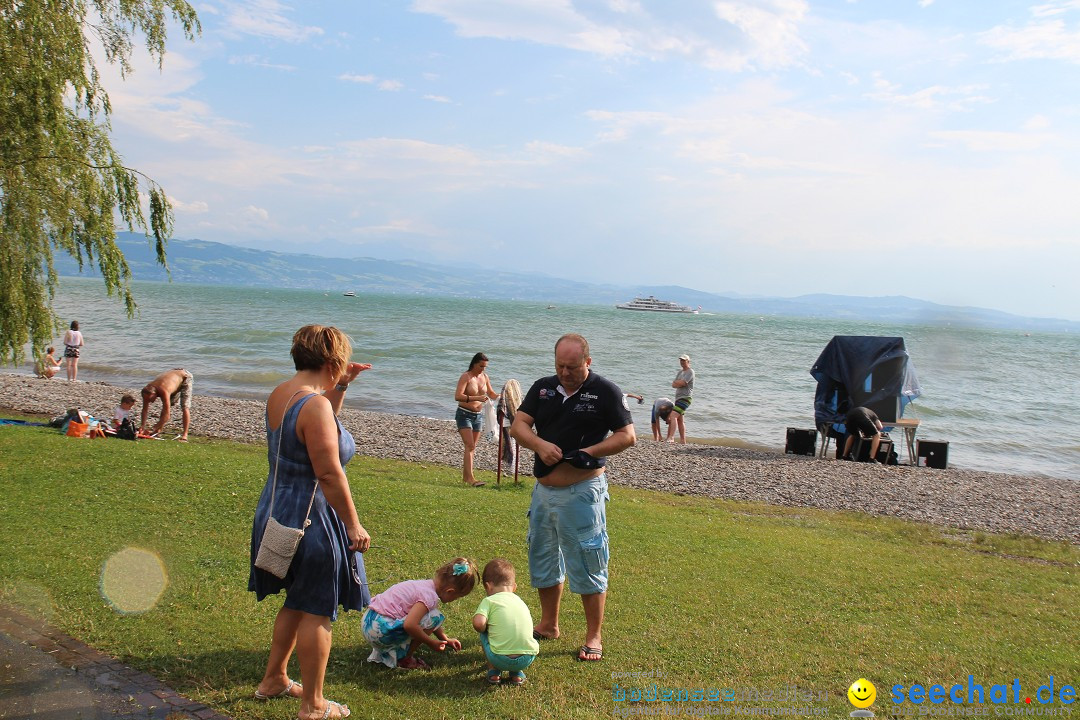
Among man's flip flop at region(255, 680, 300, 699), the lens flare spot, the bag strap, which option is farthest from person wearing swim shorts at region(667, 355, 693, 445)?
the bag strap

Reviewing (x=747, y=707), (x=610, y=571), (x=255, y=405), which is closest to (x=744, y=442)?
(x=255, y=405)

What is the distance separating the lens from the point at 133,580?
5.80m

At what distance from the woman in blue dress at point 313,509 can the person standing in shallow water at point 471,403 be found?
311 inches

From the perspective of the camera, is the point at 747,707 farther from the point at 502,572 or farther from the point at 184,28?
the point at 184,28

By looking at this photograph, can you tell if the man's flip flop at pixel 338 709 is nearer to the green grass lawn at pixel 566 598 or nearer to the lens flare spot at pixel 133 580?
the green grass lawn at pixel 566 598

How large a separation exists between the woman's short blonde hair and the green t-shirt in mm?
1644

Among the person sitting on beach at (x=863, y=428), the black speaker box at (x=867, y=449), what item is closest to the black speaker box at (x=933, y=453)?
the black speaker box at (x=867, y=449)

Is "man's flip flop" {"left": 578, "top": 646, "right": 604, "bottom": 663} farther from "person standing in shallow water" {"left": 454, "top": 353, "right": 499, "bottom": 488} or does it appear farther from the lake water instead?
the lake water

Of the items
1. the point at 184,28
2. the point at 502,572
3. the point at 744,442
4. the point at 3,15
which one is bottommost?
the point at 744,442

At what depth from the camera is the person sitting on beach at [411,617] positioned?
455 cm

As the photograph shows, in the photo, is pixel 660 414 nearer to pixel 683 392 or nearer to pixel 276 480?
pixel 683 392

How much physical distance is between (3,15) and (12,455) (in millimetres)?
5013

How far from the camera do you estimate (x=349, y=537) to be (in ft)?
12.4

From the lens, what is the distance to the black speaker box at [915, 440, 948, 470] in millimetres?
18344
